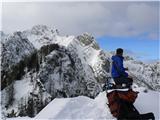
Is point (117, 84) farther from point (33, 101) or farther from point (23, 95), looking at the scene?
point (23, 95)

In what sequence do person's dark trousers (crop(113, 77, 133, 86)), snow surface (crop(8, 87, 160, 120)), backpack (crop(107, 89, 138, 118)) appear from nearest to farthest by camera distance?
backpack (crop(107, 89, 138, 118)) < snow surface (crop(8, 87, 160, 120)) < person's dark trousers (crop(113, 77, 133, 86))

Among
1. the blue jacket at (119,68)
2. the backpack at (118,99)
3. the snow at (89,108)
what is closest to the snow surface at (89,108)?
the snow at (89,108)

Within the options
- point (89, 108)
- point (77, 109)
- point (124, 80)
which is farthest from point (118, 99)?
point (77, 109)

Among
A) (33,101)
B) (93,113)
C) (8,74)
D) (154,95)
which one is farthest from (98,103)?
(8,74)

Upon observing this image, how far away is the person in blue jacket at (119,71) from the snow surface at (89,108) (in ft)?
3.67

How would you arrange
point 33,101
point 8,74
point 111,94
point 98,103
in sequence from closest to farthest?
1. point 111,94
2. point 98,103
3. point 33,101
4. point 8,74

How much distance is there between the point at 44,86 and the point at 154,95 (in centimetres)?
17908

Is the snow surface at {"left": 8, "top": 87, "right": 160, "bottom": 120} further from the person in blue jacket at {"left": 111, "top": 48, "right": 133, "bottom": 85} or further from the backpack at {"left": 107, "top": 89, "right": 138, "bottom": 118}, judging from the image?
the person in blue jacket at {"left": 111, "top": 48, "right": 133, "bottom": 85}

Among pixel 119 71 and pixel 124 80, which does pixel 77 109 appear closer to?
pixel 124 80

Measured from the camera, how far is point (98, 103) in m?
20.4

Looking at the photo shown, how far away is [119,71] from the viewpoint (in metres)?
19.4

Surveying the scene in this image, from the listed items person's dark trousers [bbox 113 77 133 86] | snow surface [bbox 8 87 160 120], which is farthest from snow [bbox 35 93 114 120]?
person's dark trousers [bbox 113 77 133 86]

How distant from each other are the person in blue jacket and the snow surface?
1120 millimetres

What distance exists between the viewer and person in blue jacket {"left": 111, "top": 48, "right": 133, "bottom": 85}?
19281 mm
